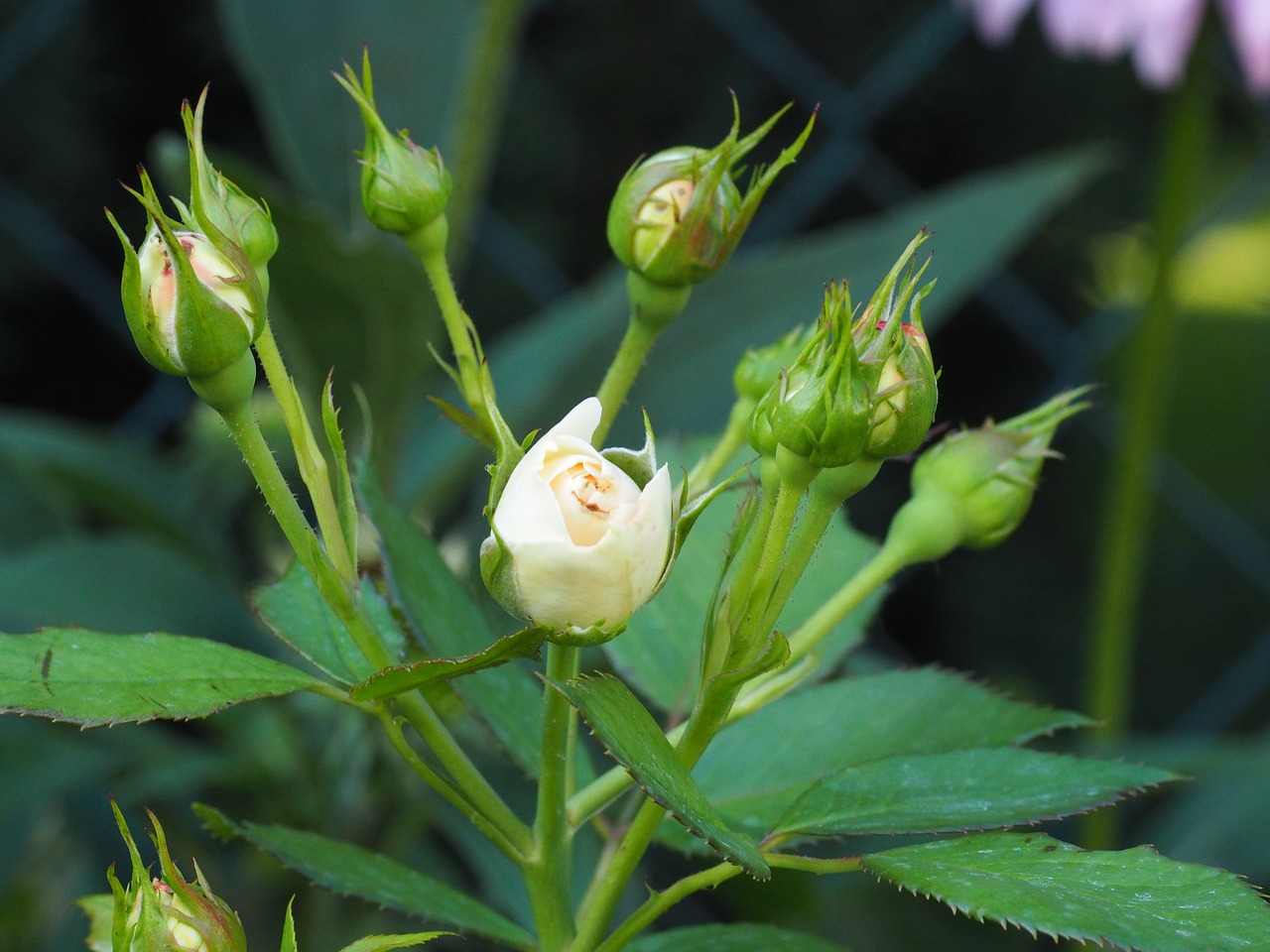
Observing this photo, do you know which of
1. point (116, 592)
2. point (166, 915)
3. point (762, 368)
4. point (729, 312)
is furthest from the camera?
point (729, 312)

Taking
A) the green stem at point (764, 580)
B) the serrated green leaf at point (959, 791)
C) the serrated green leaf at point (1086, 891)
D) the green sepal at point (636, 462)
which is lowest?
the serrated green leaf at point (1086, 891)

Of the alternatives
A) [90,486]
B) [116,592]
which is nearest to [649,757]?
[116,592]

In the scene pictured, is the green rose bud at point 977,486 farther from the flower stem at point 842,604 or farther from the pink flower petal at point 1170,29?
the pink flower petal at point 1170,29

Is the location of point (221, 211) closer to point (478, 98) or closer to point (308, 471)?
point (308, 471)

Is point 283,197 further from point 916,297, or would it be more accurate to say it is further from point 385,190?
point 916,297

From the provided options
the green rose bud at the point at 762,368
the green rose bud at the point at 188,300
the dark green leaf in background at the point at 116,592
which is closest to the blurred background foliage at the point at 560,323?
the dark green leaf in background at the point at 116,592

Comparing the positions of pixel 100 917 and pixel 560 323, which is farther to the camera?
pixel 560 323

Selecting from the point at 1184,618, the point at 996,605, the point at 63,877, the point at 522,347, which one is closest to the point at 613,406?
the point at 63,877

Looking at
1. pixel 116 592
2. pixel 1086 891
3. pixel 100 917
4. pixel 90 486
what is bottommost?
pixel 1086 891
